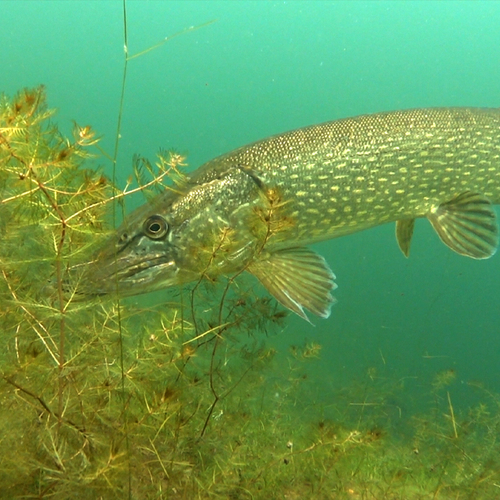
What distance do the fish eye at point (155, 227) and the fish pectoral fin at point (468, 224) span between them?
2.24m

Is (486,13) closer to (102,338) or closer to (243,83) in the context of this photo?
(243,83)

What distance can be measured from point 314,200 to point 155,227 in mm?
1199

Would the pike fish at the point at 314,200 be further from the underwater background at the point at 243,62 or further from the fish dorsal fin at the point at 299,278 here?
the underwater background at the point at 243,62

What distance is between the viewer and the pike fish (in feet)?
11.0

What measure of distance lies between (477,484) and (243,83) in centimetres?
5772

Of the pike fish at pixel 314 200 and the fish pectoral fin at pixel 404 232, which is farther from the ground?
the pike fish at pixel 314 200

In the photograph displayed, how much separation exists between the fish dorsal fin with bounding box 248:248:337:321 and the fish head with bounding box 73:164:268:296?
35 cm

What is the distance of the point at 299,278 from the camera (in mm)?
3666

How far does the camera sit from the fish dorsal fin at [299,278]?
11.7 feet

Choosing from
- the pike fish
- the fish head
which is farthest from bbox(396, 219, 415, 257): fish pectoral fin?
the fish head

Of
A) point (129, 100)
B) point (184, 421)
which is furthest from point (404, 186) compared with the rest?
point (129, 100)

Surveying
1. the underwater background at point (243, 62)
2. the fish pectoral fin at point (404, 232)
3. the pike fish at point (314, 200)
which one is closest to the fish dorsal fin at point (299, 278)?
the pike fish at point (314, 200)

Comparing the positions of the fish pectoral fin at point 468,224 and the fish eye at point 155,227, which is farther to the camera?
the fish pectoral fin at point 468,224

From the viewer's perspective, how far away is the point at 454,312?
21.3 m
